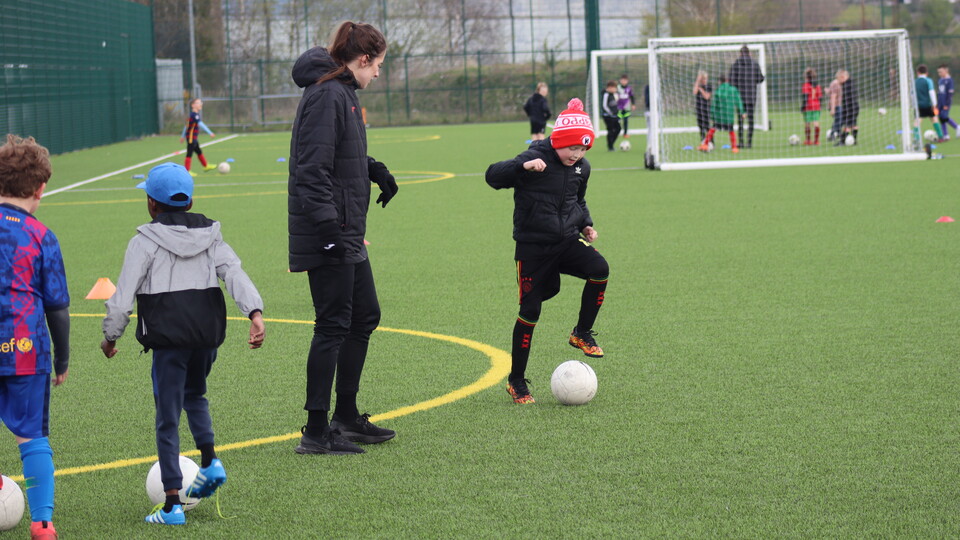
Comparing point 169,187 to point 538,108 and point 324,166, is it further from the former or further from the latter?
point 538,108

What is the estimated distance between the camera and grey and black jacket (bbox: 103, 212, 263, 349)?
462 cm

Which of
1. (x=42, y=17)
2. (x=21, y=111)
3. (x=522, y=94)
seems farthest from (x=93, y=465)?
(x=522, y=94)

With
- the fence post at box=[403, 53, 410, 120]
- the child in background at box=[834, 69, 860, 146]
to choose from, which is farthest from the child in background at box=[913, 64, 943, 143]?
the fence post at box=[403, 53, 410, 120]

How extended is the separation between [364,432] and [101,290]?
5.64 m

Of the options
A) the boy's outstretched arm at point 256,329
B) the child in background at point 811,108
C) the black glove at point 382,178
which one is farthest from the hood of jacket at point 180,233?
the child in background at point 811,108

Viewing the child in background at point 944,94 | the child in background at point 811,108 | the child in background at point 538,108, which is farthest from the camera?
the child in background at point 538,108

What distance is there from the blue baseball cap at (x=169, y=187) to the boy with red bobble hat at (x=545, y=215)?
2181mm

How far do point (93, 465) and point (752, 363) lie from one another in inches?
150

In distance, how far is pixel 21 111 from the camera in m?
30.6

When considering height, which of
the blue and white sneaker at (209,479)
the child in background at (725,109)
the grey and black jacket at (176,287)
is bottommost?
the blue and white sneaker at (209,479)

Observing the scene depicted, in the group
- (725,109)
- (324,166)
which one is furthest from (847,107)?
(324,166)

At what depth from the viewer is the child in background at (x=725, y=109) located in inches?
1110

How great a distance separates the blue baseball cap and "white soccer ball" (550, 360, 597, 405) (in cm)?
247

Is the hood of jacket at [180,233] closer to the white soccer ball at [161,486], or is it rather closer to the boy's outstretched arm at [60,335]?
the boy's outstretched arm at [60,335]
